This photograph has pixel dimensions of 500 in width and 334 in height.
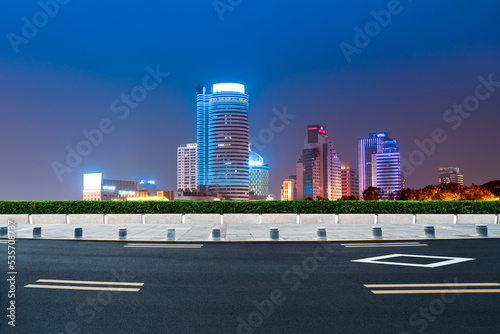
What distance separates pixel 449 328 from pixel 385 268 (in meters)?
4.82

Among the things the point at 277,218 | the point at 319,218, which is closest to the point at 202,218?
the point at 277,218

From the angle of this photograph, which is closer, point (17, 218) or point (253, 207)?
point (17, 218)

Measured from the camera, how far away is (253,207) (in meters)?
27.2

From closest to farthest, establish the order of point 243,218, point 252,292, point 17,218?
point 252,292
point 243,218
point 17,218

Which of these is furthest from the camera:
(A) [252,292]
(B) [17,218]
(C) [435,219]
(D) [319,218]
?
(B) [17,218]

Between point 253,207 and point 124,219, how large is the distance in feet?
28.7

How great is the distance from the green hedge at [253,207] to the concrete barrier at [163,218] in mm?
1015

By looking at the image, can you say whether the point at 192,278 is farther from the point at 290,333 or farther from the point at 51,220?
the point at 51,220

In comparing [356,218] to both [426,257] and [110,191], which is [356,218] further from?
[110,191]

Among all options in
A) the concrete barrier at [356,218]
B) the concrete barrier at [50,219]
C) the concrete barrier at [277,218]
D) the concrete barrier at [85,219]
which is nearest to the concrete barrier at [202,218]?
the concrete barrier at [277,218]

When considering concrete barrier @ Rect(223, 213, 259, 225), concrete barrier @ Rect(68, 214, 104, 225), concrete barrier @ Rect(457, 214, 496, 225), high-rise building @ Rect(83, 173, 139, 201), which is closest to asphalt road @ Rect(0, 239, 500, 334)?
concrete barrier @ Rect(223, 213, 259, 225)

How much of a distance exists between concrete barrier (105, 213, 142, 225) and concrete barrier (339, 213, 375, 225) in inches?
531

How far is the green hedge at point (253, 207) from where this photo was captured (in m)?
27.0

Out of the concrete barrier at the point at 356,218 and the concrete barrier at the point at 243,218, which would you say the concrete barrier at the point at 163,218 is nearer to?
the concrete barrier at the point at 243,218
